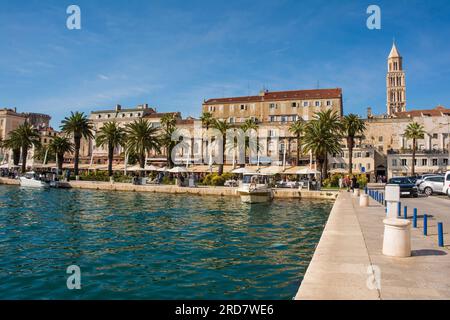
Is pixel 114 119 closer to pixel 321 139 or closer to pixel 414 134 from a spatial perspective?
pixel 321 139

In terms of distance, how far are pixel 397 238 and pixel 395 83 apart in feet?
553

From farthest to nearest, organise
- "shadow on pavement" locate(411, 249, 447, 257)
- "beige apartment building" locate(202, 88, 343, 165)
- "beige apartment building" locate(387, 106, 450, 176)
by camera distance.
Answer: "beige apartment building" locate(202, 88, 343, 165) → "beige apartment building" locate(387, 106, 450, 176) → "shadow on pavement" locate(411, 249, 447, 257)

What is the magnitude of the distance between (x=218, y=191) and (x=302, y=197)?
9.97m

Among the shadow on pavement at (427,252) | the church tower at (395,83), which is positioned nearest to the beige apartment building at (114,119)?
the shadow on pavement at (427,252)

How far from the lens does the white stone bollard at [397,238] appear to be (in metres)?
9.28

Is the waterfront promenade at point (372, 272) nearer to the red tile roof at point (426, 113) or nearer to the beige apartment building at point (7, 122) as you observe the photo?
the red tile roof at point (426, 113)

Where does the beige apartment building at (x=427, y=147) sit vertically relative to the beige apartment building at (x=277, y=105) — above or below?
below

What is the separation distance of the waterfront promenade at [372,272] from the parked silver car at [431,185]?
1029 inches

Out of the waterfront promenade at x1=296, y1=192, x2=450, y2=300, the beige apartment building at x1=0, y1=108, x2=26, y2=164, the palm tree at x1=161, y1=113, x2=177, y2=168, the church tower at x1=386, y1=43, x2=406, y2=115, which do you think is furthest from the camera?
the church tower at x1=386, y1=43, x2=406, y2=115

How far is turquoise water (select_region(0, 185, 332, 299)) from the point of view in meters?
9.52

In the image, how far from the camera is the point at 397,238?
30.8ft

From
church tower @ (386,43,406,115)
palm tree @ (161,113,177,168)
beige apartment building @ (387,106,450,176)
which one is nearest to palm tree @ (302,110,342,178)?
beige apartment building @ (387,106,450,176)

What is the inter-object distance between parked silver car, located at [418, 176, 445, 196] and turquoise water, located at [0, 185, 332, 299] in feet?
58.6

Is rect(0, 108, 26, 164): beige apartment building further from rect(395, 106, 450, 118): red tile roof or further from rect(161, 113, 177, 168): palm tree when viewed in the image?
rect(395, 106, 450, 118): red tile roof
